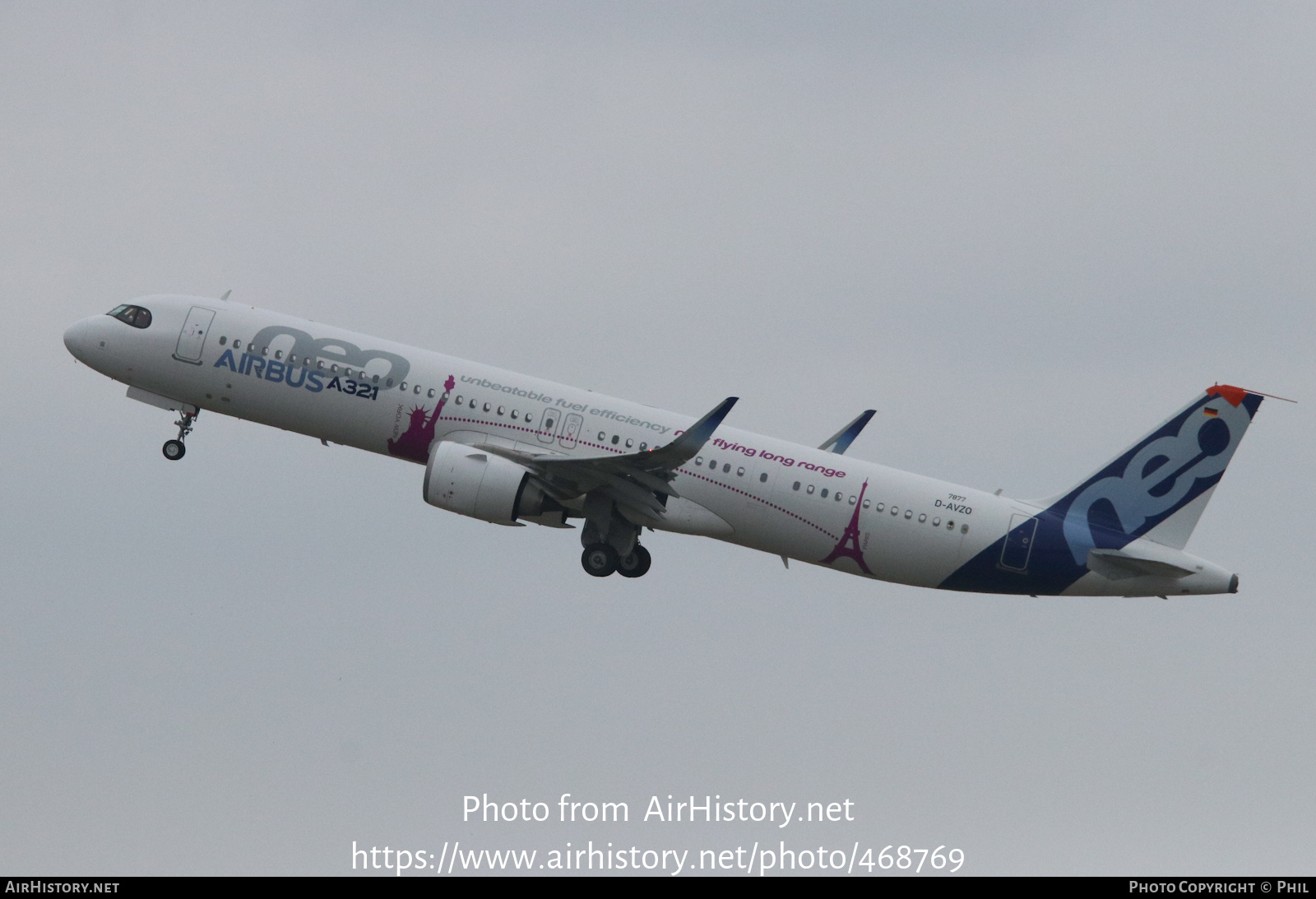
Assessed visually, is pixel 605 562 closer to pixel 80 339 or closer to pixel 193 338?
pixel 193 338

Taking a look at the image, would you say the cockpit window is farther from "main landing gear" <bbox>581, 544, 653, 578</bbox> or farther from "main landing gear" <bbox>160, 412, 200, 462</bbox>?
"main landing gear" <bbox>581, 544, 653, 578</bbox>

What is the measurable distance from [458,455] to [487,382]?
286cm

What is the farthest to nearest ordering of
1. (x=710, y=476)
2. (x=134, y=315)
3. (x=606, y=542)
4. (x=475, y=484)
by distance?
1. (x=134, y=315)
2. (x=606, y=542)
3. (x=710, y=476)
4. (x=475, y=484)

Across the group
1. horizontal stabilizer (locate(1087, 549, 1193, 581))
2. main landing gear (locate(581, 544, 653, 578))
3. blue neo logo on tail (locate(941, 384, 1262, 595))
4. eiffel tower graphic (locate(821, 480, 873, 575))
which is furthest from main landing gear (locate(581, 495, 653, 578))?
horizontal stabilizer (locate(1087, 549, 1193, 581))

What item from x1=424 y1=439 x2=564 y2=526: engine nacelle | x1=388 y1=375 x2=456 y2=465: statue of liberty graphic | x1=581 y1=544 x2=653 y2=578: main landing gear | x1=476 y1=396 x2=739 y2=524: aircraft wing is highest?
x1=388 y1=375 x2=456 y2=465: statue of liberty graphic

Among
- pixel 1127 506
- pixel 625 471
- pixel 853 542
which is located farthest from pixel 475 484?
pixel 1127 506

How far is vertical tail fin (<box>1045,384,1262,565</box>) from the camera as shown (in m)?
46.2

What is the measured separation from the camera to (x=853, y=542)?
149 ft

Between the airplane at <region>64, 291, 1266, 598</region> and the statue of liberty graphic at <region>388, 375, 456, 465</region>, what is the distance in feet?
0.18

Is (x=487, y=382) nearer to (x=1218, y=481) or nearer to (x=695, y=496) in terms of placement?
(x=695, y=496)

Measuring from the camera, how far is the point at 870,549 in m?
45.6

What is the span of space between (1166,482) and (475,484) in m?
20.9

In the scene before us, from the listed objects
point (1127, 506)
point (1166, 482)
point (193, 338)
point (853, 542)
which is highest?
point (1166, 482)

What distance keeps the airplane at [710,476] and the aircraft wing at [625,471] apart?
0.31 feet
